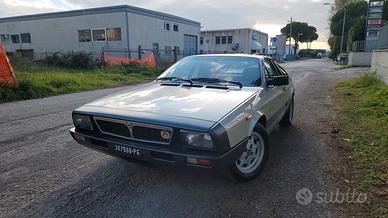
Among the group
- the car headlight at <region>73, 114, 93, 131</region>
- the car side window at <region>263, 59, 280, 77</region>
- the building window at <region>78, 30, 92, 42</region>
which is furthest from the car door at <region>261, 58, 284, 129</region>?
the building window at <region>78, 30, 92, 42</region>

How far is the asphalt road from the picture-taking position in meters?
2.79

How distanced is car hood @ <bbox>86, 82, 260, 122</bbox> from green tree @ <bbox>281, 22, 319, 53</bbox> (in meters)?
83.1

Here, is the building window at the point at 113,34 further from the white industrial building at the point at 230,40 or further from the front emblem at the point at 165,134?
the white industrial building at the point at 230,40

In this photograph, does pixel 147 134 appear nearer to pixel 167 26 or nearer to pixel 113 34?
pixel 113 34

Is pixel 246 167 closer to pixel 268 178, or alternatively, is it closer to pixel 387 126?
pixel 268 178

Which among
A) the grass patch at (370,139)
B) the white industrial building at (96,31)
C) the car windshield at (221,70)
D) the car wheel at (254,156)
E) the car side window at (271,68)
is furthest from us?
the white industrial building at (96,31)

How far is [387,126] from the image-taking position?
5312 millimetres

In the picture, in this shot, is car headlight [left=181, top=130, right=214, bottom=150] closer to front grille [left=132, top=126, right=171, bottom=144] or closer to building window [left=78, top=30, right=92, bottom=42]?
front grille [left=132, top=126, right=171, bottom=144]

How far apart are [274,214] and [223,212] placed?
0.48 m

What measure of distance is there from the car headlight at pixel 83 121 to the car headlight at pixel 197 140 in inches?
46.6

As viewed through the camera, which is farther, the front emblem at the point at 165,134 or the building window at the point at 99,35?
the building window at the point at 99,35

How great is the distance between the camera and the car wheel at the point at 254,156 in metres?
3.29

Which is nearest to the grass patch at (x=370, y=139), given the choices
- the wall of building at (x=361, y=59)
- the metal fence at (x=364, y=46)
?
the metal fence at (x=364, y=46)

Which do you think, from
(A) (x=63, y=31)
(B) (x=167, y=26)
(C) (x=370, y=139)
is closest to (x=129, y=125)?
(C) (x=370, y=139)
